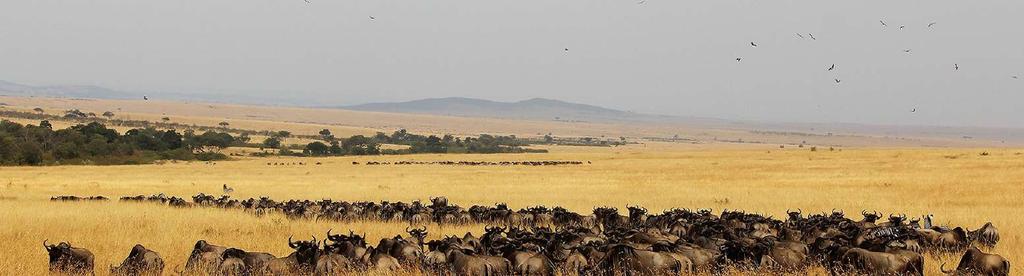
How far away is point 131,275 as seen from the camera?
1199 cm

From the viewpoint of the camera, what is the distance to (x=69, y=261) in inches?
487

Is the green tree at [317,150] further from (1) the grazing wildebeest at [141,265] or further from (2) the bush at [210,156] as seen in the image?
(1) the grazing wildebeest at [141,265]

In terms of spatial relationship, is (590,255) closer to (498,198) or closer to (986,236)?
(986,236)

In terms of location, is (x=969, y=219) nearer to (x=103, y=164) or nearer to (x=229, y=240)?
(x=229, y=240)

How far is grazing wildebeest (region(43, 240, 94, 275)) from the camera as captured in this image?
40.2ft

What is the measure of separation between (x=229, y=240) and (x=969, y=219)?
16859 mm

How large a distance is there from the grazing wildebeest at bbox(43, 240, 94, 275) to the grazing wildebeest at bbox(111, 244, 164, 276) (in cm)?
39

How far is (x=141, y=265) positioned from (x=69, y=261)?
1036 mm

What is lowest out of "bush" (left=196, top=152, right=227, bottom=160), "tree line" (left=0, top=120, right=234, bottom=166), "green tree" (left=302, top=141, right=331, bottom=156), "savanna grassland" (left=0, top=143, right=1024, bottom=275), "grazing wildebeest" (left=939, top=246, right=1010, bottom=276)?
"green tree" (left=302, top=141, right=331, bottom=156)

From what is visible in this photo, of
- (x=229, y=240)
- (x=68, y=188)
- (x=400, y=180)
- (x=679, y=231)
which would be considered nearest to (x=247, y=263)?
(x=229, y=240)

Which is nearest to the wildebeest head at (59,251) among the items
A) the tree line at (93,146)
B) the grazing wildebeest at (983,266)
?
the grazing wildebeest at (983,266)

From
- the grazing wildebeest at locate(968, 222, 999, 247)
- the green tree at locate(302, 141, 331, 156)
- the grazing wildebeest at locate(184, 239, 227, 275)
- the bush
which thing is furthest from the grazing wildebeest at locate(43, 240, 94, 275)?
the green tree at locate(302, 141, 331, 156)

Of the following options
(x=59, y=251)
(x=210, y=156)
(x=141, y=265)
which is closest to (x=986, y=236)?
(x=141, y=265)

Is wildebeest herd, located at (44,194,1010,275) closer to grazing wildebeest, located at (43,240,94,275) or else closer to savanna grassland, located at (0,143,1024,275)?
grazing wildebeest, located at (43,240,94,275)
